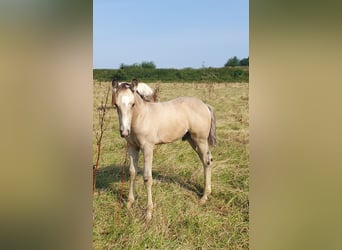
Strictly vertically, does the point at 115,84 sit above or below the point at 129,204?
above

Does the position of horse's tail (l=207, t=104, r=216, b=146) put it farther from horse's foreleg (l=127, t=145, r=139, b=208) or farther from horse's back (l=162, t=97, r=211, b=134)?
horse's foreleg (l=127, t=145, r=139, b=208)

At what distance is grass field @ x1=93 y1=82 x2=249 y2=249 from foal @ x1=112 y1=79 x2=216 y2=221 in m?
0.03

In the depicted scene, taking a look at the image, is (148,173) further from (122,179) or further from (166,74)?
(166,74)

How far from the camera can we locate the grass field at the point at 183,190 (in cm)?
186

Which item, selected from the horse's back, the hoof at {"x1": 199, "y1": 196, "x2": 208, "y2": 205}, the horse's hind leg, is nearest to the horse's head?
the horse's back

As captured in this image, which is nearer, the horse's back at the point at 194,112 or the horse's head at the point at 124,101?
the horse's head at the point at 124,101

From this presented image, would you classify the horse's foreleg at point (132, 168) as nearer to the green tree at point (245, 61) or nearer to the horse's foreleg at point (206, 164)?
the horse's foreleg at point (206, 164)

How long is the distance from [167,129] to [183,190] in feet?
1.08

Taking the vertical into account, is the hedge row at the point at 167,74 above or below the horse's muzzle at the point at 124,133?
above

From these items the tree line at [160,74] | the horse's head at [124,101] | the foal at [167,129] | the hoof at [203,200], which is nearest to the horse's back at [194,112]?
the foal at [167,129]

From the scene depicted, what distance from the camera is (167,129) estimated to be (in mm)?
1929

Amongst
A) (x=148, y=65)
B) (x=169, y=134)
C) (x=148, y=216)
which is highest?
(x=148, y=65)

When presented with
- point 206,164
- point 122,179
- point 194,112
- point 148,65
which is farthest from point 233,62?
point 122,179

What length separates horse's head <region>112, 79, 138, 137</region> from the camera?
5.93 ft
